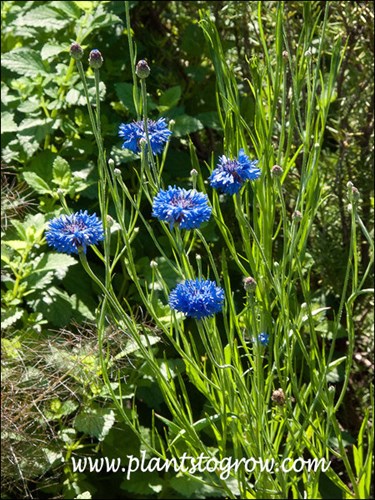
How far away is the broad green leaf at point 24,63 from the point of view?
2355mm

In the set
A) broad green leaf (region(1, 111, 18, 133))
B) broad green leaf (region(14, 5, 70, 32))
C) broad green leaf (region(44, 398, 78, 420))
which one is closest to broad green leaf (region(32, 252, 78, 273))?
broad green leaf (region(44, 398, 78, 420))

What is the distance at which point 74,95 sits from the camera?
2281 mm

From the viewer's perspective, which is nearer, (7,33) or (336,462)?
(336,462)

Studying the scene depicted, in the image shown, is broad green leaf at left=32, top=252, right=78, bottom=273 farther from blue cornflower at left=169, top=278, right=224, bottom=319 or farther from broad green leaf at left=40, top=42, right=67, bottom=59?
blue cornflower at left=169, top=278, right=224, bottom=319

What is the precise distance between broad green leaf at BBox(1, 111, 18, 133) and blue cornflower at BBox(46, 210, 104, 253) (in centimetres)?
102

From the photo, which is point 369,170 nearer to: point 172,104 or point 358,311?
point 358,311

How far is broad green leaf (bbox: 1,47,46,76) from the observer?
2355mm

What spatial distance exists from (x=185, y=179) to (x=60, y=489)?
0.90m

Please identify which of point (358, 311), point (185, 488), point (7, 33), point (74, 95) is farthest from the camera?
point (7, 33)

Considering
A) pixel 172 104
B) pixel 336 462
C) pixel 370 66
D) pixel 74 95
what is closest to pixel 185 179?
pixel 172 104

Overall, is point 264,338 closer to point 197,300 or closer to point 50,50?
point 197,300

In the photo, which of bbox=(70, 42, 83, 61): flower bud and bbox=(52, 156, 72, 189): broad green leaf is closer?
bbox=(70, 42, 83, 61): flower bud

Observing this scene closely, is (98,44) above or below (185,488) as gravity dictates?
above

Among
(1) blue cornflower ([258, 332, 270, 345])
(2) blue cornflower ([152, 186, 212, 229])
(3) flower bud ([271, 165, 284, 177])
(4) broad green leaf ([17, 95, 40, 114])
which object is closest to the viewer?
(2) blue cornflower ([152, 186, 212, 229])
